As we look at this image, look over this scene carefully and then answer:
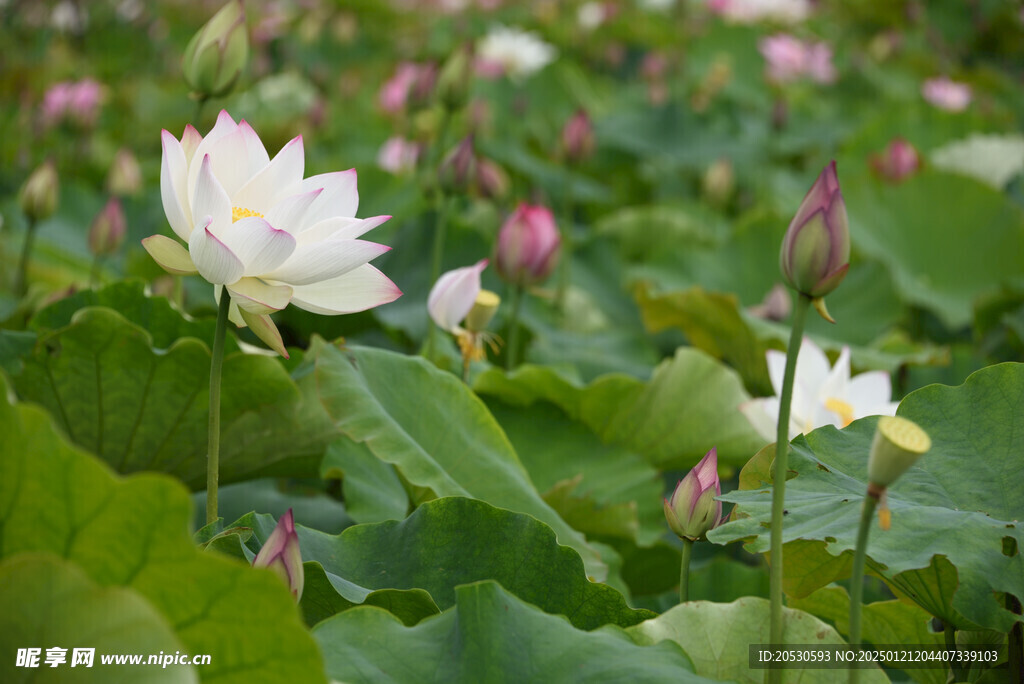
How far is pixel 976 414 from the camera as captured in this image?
0.89 m

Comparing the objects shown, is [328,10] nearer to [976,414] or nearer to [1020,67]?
[1020,67]

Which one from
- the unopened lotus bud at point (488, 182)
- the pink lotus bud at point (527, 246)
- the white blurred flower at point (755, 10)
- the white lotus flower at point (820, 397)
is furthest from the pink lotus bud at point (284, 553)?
the white blurred flower at point (755, 10)

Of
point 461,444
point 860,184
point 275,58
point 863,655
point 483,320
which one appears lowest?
point 863,655

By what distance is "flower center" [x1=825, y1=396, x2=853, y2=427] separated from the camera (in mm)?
1138

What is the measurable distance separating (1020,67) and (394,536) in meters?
4.73

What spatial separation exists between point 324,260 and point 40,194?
3.11 ft

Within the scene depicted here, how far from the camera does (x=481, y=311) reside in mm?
1140

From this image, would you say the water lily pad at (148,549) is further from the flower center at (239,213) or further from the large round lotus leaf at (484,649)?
the flower center at (239,213)

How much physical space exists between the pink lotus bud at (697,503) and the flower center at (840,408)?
373 millimetres

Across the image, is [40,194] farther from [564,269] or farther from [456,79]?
[564,269]

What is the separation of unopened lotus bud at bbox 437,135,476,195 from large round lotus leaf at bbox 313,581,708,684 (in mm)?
864

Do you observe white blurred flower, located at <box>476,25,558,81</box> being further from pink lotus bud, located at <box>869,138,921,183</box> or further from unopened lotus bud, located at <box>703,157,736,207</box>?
pink lotus bud, located at <box>869,138,921,183</box>

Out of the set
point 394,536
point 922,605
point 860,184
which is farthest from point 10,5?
point 922,605

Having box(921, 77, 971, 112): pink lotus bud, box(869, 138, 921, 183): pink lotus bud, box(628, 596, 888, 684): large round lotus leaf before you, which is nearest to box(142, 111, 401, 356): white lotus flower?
box(628, 596, 888, 684): large round lotus leaf
